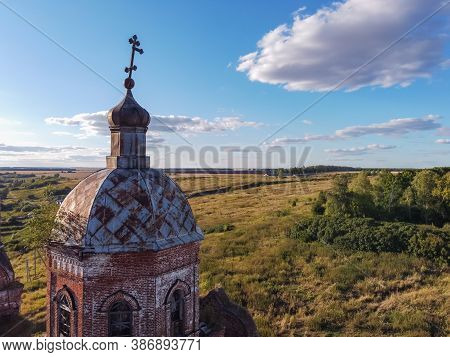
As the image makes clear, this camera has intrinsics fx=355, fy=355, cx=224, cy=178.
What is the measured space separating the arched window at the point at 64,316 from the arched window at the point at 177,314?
2067mm

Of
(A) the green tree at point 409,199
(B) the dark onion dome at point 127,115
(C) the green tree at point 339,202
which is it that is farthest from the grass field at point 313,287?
(B) the dark onion dome at point 127,115

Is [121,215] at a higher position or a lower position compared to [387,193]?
higher

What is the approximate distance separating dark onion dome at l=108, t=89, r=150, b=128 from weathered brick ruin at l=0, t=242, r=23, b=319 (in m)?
12.0

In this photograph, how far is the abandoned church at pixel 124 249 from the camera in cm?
681

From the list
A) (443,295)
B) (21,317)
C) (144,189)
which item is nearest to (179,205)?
(144,189)

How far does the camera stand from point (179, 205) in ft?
25.4

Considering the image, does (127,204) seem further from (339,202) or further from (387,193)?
(387,193)

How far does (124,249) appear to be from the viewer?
6.75 m

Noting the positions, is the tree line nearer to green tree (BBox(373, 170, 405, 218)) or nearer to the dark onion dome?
green tree (BBox(373, 170, 405, 218))

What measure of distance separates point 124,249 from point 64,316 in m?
2.22

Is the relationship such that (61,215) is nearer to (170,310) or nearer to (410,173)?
(170,310)

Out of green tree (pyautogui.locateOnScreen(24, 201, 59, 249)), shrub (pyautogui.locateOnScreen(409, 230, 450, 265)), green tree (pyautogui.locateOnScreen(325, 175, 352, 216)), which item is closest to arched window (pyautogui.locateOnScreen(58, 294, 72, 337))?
green tree (pyautogui.locateOnScreen(24, 201, 59, 249))

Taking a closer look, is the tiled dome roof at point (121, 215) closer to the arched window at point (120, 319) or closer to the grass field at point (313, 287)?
the arched window at point (120, 319)

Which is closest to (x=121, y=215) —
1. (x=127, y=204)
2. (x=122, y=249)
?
(x=127, y=204)
